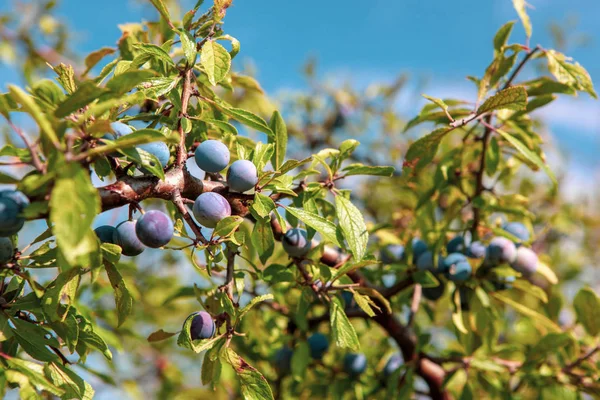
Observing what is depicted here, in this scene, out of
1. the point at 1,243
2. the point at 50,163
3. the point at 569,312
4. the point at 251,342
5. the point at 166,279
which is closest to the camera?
the point at 50,163

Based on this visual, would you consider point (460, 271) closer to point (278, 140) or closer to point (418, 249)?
point (418, 249)

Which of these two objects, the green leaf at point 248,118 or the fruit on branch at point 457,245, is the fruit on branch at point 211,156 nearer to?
the green leaf at point 248,118

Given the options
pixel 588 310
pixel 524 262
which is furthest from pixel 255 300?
pixel 588 310

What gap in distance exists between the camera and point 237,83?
65.3 inches

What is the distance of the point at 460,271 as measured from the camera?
1657 millimetres

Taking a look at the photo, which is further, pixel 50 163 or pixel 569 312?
pixel 569 312

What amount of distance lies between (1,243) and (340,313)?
75 centimetres

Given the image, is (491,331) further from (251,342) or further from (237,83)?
(237,83)

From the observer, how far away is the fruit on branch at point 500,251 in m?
1.63

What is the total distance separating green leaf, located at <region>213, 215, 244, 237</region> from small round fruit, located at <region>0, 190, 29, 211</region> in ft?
1.15

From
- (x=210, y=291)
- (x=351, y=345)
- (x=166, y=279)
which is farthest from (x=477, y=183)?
(x=166, y=279)

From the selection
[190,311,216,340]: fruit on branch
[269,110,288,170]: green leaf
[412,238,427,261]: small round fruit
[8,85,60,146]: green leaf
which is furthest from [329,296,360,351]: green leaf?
[8,85,60,146]: green leaf

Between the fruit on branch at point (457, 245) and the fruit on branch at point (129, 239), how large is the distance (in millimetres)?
1109

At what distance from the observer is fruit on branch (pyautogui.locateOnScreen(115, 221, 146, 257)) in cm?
106
